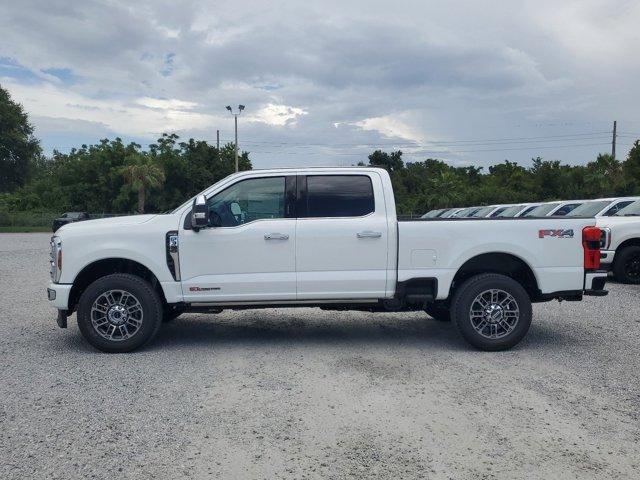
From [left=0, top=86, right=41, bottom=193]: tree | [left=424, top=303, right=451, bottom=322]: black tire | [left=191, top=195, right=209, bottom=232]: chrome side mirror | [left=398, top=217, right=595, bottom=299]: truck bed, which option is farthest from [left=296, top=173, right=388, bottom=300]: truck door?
[left=0, top=86, right=41, bottom=193]: tree

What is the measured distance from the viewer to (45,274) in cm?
1409

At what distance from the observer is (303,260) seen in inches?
250

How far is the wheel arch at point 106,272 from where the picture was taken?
6.43 metres

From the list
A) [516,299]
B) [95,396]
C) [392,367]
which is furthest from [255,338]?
[516,299]

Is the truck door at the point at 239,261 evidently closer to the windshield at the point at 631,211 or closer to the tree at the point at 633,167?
the windshield at the point at 631,211

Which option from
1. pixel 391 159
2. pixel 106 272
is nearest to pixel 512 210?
pixel 106 272

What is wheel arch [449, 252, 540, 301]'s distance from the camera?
21.6ft

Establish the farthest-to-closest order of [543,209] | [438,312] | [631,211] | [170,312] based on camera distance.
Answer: [543,209] → [631,211] → [438,312] → [170,312]

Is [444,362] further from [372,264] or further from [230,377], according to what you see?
[230,377]

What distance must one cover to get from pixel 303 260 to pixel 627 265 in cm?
828

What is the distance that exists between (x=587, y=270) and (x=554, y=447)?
3.03 meters

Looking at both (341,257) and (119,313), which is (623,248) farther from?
(119,313)

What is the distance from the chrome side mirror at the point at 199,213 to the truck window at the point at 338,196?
112 cm

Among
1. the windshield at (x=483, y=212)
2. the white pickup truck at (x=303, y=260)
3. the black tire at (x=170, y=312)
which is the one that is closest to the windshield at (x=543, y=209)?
the windshield at (x=483, y=212)
